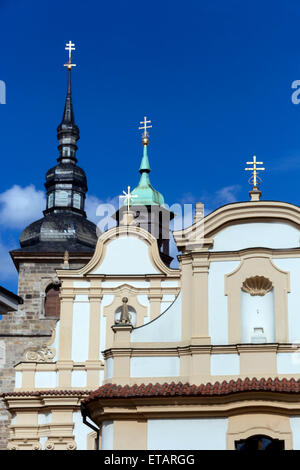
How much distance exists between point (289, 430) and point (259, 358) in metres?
1.82

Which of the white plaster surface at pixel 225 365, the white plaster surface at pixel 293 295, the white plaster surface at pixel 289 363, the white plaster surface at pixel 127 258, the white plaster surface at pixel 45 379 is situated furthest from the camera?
the white plaster surface at pixel 127 258

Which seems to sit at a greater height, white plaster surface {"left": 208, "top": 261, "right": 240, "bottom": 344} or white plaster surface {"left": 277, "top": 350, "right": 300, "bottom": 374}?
white plaster surface {"left": 208, "top": 261, "right": 240, "bottom": 344}

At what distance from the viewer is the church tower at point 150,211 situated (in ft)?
128

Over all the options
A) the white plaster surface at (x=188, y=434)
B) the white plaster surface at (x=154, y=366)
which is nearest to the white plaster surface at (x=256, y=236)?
the white plaster surface at (x=154, y=366)

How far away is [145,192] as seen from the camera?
144 ft

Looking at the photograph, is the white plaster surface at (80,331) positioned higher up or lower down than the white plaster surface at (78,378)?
higher up

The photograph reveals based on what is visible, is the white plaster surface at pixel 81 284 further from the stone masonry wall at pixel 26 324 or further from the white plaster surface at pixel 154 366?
the white plaster surface at pixel 154 366

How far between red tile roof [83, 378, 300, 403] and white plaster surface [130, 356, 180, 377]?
0.44 meters

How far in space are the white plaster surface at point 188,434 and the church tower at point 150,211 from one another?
16.6 m

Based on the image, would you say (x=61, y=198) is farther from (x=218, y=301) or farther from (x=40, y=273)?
(x=218, y=301)

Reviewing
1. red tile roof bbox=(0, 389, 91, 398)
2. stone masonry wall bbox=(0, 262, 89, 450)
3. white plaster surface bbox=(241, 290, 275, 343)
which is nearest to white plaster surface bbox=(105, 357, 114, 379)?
white plaster surface bbox=(241, 290, 275, 343)

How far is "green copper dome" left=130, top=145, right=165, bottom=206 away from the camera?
141 feet

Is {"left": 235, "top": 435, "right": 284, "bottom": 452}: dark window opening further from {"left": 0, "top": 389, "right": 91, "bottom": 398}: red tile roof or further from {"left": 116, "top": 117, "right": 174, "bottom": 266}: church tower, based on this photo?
{"left": 116, "top": 117, "right": 174, "bottom": 266}: church tower
